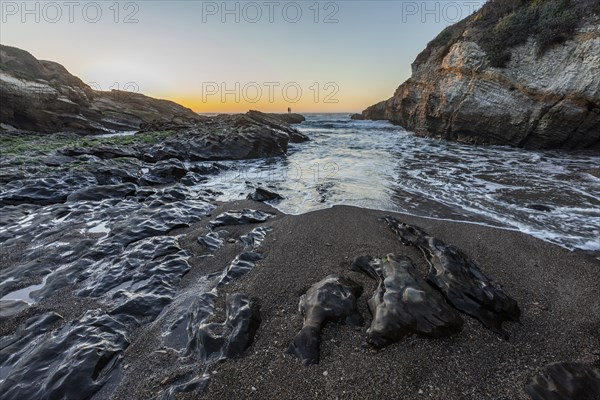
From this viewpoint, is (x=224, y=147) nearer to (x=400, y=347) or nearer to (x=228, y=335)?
(x=228, y=335)

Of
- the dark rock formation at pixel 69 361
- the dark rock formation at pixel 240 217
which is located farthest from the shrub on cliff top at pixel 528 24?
the dark rock formation at pixel 69 361

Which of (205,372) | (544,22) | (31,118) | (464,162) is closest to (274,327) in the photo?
(205,372)

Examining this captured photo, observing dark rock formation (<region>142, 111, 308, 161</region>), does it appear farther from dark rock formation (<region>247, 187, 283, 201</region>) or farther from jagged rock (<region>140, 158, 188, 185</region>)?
dark rock formation (<region>247, 187, 283, 201</region>)

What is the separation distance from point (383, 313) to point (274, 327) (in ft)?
3.73

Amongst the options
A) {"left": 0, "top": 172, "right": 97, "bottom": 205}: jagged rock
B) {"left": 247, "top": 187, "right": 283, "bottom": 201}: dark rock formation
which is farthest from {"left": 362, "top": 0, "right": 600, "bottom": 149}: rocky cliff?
{"left": 0, "top": 172, "right": 97, "bottom": 205}: jagged rock

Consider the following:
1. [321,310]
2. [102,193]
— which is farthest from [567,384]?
[102,193]

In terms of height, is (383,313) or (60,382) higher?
(383,313)

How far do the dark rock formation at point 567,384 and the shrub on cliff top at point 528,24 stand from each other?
64.4 ft

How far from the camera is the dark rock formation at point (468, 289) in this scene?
3.10 meters

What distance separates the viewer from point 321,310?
3.11 metres

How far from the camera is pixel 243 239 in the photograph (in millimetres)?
5293

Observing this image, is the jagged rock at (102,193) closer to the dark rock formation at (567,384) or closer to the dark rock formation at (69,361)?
the dark rock formation at (69,361)

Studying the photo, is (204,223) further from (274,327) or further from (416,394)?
(416,394)

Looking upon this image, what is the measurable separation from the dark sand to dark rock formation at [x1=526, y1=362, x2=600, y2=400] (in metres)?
0.10
